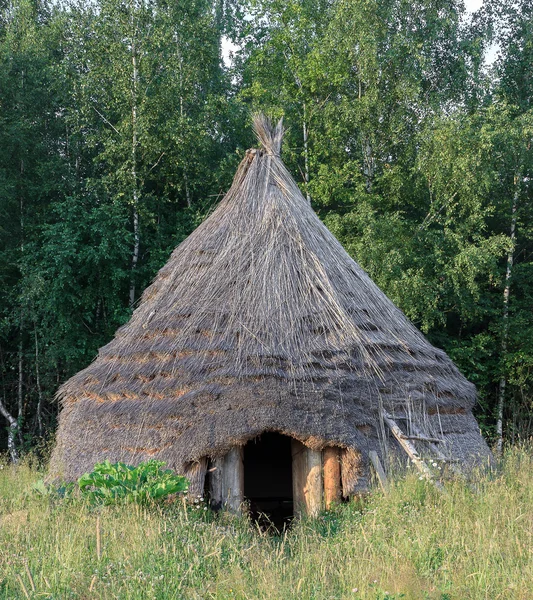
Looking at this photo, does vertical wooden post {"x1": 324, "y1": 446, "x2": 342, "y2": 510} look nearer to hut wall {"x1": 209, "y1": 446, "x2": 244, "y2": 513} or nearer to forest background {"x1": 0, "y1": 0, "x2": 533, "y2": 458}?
hut wall {"x1": 209, "y1": 446, "x2": 244, "y2": 513}

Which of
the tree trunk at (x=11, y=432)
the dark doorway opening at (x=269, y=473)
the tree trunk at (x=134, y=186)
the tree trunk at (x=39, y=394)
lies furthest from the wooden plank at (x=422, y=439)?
the tree trunk at (x=39, y=394)

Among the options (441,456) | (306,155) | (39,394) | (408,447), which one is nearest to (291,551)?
(408,447)

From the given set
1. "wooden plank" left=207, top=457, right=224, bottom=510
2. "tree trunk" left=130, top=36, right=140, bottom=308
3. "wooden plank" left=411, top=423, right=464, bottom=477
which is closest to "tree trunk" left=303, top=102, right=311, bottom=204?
"tree trunk" left=130, top=36, right=140, bottom=308

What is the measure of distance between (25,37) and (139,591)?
1740cm

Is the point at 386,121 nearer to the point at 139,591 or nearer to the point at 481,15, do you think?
the point at 481,15

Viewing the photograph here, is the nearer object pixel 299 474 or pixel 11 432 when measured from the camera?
pixel 299 474

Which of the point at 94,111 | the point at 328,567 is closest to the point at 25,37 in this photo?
the point at 94,111

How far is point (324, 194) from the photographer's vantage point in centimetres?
1825

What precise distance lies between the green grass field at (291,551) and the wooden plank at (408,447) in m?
0.42

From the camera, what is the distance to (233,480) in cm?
875

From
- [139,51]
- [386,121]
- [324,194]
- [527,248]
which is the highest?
[139,51]

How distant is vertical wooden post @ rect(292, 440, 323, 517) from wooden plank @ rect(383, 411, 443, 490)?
0.91 m

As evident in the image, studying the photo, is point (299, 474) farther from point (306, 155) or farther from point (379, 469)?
point (306, 155)

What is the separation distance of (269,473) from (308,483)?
14.3ft
